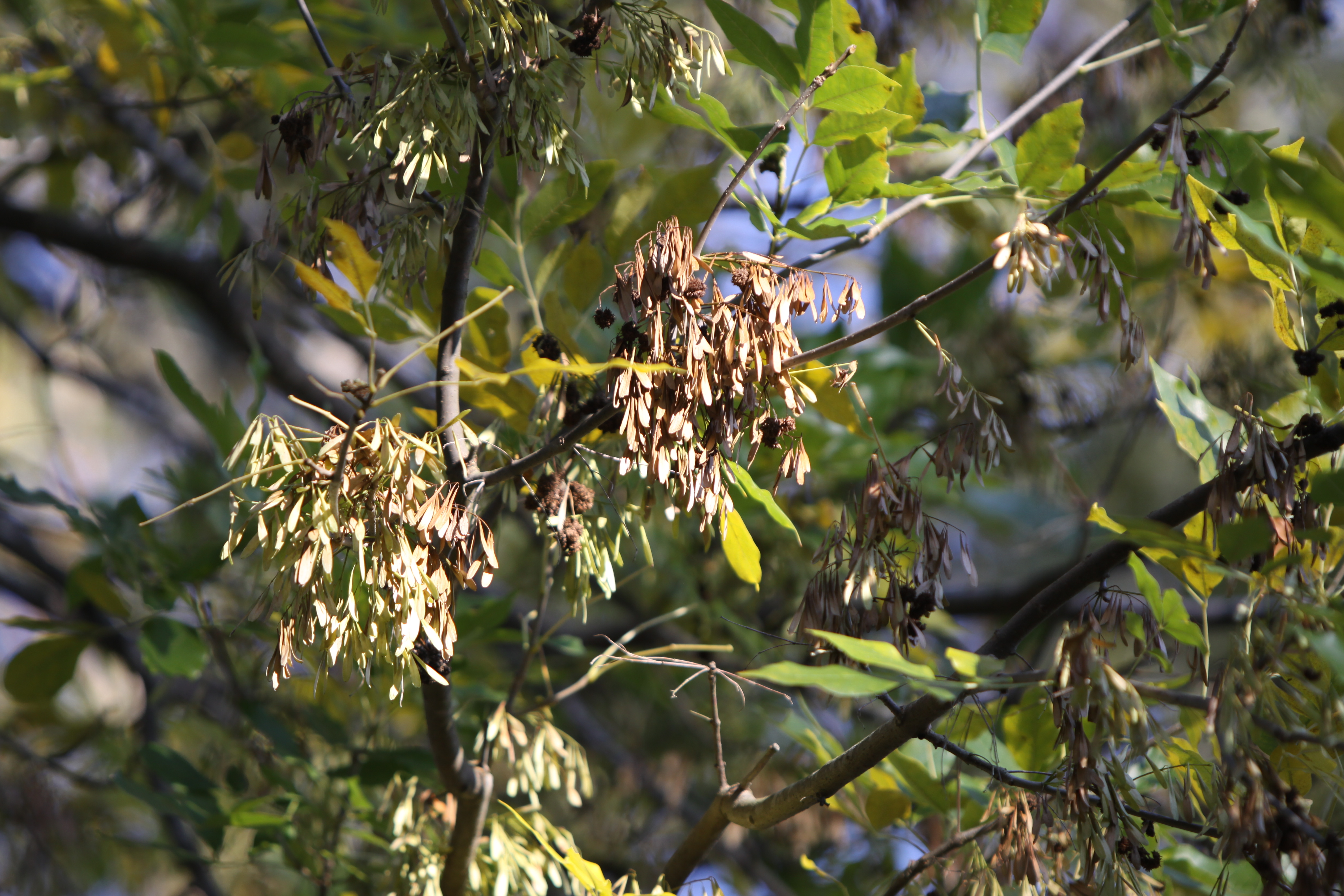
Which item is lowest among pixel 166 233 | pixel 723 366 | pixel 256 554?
pixel 256 554

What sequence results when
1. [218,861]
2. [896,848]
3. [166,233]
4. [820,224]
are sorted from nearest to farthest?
[820,224] → [218,861] → [896,848] → [166,233]

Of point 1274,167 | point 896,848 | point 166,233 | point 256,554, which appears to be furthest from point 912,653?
point 166,233

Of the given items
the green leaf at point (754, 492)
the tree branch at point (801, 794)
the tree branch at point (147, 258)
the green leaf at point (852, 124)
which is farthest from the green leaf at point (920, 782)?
the tree branch at point (147, 258)

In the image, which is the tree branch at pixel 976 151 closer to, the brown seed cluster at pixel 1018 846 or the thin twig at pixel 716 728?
the thin twig at pixel 716 728

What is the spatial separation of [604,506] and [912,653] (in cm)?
27

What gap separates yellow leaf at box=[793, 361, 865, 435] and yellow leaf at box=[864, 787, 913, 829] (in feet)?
1.09

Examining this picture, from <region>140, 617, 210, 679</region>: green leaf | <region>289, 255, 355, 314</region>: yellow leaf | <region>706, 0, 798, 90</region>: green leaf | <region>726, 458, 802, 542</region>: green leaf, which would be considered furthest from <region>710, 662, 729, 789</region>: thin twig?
<region>140, 617, 210, 679</region>: green leaf

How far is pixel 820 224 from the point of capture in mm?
744

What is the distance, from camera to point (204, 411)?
101cm

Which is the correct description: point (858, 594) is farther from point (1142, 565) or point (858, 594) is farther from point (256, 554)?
point (256, 554)

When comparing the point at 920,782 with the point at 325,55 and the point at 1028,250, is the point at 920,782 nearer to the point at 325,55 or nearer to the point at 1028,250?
the point at 1028,250

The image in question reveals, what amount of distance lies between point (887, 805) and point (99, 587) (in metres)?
0.91

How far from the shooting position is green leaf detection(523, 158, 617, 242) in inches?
31.9

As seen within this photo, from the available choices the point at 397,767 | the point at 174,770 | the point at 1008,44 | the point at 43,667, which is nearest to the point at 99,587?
the point at 43,667
